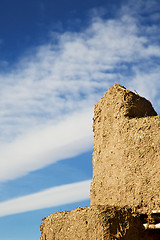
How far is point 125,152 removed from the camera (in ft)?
28.2

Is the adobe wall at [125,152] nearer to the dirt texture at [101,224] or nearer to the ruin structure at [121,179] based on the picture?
the ruin structure at [121,179]

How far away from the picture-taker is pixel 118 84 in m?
10.0

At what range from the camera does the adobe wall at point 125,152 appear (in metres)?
7.89

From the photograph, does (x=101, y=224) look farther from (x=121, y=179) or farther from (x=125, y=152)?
(x=125, y=152)

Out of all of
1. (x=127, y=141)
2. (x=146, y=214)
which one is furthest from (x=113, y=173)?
(x=146, y=214)

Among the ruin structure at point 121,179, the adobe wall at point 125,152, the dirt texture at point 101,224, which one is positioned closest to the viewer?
the dirt texture at point 101,224

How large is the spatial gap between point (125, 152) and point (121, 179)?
70 centimetres

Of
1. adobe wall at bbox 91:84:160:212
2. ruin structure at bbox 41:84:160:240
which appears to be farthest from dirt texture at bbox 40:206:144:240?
adobe wall at bbox 91:84:160:212

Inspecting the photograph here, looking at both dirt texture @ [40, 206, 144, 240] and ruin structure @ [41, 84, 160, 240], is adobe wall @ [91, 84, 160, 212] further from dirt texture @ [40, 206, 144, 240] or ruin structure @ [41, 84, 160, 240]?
dirt texture @ [40, 206, 144, 240]

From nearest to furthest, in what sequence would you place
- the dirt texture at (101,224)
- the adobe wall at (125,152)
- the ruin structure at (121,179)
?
the dirt texture at (101,224) < the ruin structure at (121,179) < the adobe wall at (125,152)

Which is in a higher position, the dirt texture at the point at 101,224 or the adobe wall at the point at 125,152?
the adobe wall at the point at 125,152

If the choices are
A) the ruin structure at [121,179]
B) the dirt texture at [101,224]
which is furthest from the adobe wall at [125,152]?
the dirt texture at [101,224]

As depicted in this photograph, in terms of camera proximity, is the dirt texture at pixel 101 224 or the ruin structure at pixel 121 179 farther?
the ruin structure at pixel 121 179

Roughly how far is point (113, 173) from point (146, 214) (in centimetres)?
155
